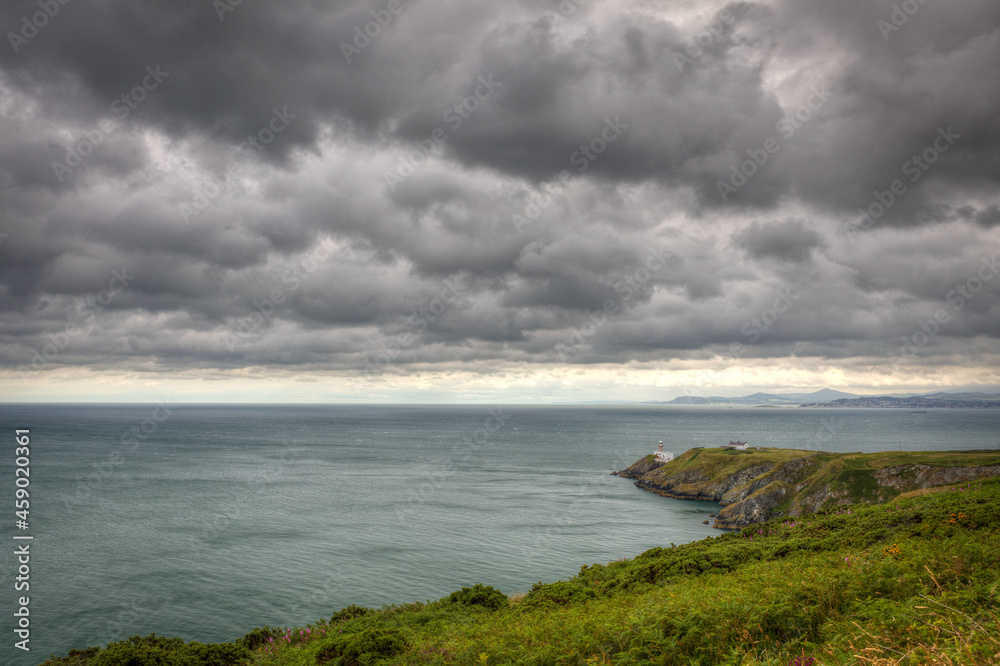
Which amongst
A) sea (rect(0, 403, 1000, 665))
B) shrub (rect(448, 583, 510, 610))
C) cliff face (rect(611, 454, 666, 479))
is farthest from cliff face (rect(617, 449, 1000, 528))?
shrub (rect(448, 583, 510, 610))

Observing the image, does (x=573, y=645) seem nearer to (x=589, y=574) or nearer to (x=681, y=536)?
(x=589, y=574)

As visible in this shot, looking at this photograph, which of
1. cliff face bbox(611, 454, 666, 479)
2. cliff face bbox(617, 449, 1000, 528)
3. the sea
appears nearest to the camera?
the sea

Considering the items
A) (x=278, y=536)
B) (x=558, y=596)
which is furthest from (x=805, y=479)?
(x=278, y=536)

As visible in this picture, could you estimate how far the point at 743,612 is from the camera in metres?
12.7

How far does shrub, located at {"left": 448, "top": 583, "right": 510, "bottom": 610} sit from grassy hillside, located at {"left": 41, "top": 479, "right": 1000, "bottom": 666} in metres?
0.10

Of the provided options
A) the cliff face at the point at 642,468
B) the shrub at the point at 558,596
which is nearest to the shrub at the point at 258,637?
the shrub at the point at 558,596

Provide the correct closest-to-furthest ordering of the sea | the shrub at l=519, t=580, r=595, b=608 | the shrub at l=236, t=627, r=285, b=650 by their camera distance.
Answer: the shrub at l=519, t=580, r=595, b=608
the shrub at l=236, t=627, r=285, b=650
the sea

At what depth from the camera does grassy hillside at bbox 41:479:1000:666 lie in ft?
33.2

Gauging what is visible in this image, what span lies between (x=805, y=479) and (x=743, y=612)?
225 ft

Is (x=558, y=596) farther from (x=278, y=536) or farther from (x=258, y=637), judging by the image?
(x=278, y=536)

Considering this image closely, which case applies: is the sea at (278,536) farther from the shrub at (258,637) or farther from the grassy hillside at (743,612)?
the grassy hillside at (743,612)

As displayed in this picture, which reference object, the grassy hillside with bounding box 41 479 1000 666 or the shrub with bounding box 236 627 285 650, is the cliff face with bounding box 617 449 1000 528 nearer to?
the grassy hillside with bounding box 41 479 1000 666

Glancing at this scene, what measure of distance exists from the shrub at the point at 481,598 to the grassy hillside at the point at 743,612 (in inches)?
4.0

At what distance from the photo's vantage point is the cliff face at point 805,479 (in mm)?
55438
